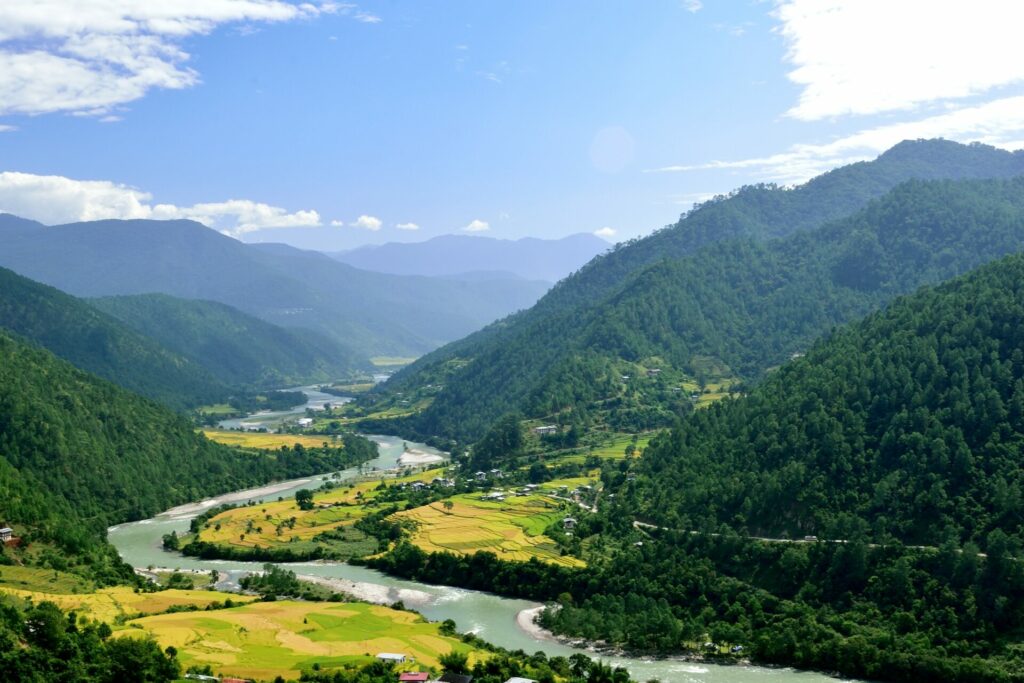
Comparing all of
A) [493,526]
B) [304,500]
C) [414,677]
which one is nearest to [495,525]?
[493,526]

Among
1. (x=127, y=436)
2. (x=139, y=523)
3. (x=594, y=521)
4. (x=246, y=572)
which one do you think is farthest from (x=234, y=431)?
(x=594, y=521)

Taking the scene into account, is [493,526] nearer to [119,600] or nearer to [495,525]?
[495,525]

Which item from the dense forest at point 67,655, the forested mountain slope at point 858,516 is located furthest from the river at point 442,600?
the dense forest at point 67,655

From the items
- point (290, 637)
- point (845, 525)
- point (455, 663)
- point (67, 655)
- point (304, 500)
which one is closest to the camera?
point (67, 655)

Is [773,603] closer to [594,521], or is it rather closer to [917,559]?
[917,559]

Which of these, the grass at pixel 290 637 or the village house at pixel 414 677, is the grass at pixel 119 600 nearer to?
the grass at pixel 290 637

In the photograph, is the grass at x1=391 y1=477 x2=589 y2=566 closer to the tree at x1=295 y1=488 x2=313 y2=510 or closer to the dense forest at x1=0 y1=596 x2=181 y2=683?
the tree at x1=295 y1=488 x2=313 y2=510

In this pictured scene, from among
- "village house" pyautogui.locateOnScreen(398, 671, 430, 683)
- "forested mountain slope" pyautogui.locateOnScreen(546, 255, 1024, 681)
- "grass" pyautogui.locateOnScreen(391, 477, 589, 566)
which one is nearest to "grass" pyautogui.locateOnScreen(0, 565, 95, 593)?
"grass" pyautogui.locateOnScreen(391, 477, 589, 566)
